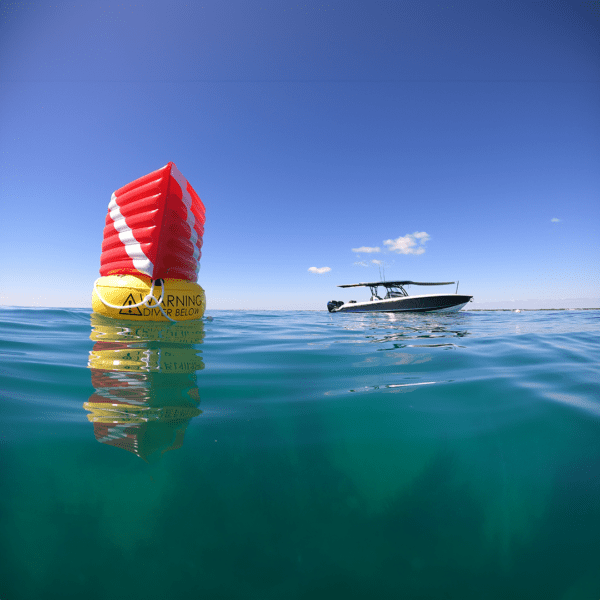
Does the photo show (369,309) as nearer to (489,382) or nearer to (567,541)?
(489,382)

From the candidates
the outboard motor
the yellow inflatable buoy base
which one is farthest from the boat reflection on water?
the outboard motor

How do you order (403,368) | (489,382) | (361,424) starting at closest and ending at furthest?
1. (361,424)
2. (489,382)
3. (403,368)

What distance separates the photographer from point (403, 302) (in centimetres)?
1800

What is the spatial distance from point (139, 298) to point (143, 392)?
10.8 ft

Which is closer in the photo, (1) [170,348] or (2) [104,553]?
(2) [104,553]

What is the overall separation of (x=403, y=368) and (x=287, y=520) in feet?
7.16

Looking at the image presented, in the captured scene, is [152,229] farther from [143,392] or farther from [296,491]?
[296,491]

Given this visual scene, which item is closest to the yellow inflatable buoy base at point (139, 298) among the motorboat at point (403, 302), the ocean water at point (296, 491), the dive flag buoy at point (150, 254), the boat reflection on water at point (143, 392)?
the dive flag buoy at point (150, 254)

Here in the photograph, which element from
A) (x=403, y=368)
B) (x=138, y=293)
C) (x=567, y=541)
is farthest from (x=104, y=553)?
(x=138, y=293)

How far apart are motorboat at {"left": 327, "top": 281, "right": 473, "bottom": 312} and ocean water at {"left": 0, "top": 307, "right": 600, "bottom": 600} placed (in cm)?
1617

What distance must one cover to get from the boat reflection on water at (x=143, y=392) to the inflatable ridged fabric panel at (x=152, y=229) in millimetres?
1644

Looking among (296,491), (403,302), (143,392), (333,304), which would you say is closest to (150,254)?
(143,392)

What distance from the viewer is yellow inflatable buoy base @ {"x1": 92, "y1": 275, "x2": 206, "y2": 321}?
4.79 meters

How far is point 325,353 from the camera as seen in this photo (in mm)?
3688
